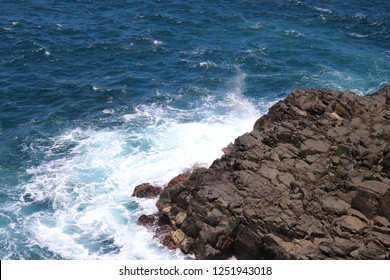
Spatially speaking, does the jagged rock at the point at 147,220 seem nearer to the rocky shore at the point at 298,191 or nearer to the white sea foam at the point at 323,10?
the rocky shore at the point at 298,191

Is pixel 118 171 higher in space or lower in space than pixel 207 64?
lower

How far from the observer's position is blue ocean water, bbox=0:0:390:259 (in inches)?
2158

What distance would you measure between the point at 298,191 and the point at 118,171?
84.7ft

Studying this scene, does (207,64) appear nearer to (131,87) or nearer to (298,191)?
Answer: (131,87)

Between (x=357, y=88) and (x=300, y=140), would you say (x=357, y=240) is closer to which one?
(x=300, y=140)

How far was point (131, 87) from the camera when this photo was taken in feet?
260

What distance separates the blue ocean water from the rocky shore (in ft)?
16.2

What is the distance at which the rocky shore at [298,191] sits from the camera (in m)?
41.1

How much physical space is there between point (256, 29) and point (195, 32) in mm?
Answer: 12689

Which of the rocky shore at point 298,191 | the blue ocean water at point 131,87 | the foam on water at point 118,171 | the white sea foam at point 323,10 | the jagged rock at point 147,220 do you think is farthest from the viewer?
the white sea foam at point 323,10

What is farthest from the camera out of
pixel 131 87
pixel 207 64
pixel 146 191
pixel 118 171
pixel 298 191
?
pixel 207 64

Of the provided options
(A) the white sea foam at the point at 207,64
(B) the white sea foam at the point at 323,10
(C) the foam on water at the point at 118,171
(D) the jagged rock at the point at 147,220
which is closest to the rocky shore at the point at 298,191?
(D) the jagged rock at the point at 147,220

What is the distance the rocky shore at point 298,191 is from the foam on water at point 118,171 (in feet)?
14.6

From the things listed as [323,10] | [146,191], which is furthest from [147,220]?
[323,10]
